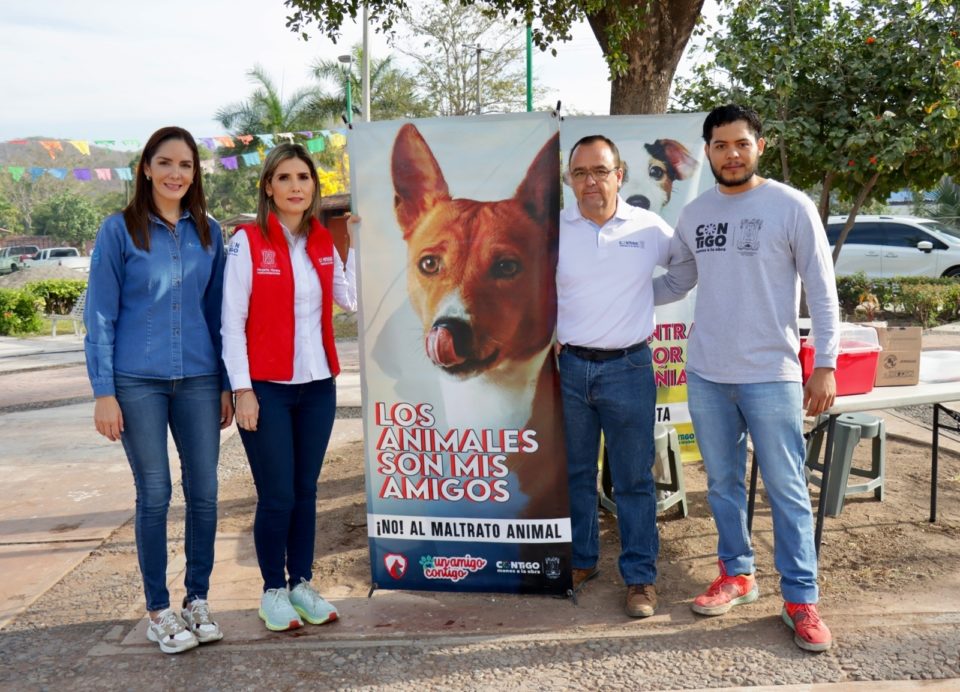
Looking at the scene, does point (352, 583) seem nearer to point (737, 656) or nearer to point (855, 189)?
point (737, 656)

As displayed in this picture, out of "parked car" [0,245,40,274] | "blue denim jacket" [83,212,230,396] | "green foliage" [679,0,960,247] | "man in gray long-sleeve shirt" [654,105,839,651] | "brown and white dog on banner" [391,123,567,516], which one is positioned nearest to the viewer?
"blue denim jacket" [83,212,230,396]

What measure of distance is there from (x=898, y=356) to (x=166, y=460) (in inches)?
121

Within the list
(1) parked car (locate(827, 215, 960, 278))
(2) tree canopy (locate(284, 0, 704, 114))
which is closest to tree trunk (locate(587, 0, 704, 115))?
(2) tree canopy (locate(284, 0, 704, 114))

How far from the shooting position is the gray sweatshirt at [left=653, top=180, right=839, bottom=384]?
302 cm

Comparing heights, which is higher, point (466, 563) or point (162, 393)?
point (162, 393)

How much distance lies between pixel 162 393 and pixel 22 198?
89.3 m

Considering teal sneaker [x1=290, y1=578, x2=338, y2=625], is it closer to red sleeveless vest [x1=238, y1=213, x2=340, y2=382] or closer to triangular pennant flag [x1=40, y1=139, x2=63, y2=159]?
red sleeveless vest [x1=238, y1=213, x2=340, y2=382]

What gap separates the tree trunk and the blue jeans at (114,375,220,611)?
341 cm

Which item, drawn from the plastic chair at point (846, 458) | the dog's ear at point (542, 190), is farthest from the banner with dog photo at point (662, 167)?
the dog's ear at point (542, 190)

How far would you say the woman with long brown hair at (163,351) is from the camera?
295 centimetres

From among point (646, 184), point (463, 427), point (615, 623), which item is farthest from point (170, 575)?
point (646, 184)

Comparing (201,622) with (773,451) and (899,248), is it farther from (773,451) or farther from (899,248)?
(899,248)

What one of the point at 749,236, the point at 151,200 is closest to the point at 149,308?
the point at 151,200

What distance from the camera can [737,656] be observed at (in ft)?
9.80
